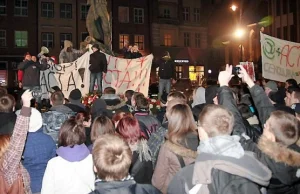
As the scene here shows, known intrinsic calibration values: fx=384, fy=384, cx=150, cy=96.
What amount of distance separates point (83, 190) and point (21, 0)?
4535 centimetres

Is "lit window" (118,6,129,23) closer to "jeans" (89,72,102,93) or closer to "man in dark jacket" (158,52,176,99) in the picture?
"man in dark jacket" (158,52,176,99)

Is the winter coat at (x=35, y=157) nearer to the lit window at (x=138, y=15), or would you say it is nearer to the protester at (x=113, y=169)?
the protester at (x=113, y=169)

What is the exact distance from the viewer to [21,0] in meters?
45.3

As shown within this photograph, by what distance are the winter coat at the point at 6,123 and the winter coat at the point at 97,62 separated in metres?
8.55

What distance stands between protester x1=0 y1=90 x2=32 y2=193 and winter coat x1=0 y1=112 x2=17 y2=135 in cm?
135

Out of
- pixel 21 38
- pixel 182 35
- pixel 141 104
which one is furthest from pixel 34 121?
pixel 182 35

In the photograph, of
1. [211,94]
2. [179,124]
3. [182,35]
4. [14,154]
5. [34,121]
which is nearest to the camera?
[14,154]

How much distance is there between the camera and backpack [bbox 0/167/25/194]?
383 cm

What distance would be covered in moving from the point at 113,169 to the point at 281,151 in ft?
4.67

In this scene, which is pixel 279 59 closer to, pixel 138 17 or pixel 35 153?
pixel 35 153

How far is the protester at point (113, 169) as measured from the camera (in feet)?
9.18

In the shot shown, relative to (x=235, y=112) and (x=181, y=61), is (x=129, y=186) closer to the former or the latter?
(x=235, y=112)

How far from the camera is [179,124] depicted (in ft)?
14.4

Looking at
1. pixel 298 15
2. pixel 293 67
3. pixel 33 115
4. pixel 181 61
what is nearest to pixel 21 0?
pixel 181 61
